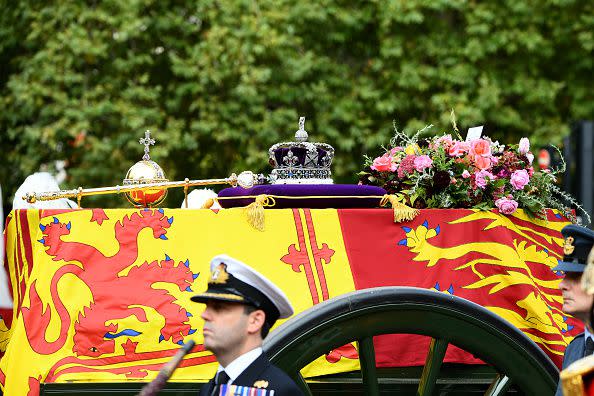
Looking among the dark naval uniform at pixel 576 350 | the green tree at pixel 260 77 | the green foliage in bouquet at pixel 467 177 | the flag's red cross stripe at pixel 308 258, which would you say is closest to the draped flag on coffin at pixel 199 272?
the flag's red cross stripe at pixel 308 258

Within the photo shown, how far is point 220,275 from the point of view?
9.90 feet

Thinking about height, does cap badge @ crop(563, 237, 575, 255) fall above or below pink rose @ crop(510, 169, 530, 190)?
below

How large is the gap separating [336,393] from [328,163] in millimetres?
1089

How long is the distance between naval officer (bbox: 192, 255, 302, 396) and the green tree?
999 centimetres

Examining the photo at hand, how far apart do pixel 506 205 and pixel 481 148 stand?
28cm

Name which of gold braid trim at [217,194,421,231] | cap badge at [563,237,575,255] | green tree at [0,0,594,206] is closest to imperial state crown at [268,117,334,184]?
gold braid trim at [217,194,421,231]

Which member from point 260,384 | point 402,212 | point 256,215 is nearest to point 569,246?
point 402,212

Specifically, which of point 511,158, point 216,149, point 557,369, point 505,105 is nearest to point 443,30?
point 505,105

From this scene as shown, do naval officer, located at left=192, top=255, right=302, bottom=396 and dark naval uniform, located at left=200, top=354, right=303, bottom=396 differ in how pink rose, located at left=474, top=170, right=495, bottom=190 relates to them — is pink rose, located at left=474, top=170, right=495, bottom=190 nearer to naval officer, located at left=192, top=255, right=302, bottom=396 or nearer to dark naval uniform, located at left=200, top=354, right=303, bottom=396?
naval officer, located at left=192, top=255, right=302, bottom=396

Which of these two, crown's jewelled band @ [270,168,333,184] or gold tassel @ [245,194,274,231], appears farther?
crown's jewelled band @ [270,168,333,184]

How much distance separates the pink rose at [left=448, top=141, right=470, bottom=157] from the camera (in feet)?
15.1

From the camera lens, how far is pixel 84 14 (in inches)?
525

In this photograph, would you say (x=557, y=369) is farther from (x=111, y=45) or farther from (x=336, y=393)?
(x=111, y=45)

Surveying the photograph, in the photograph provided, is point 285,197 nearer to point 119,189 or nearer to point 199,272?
point 199,272
